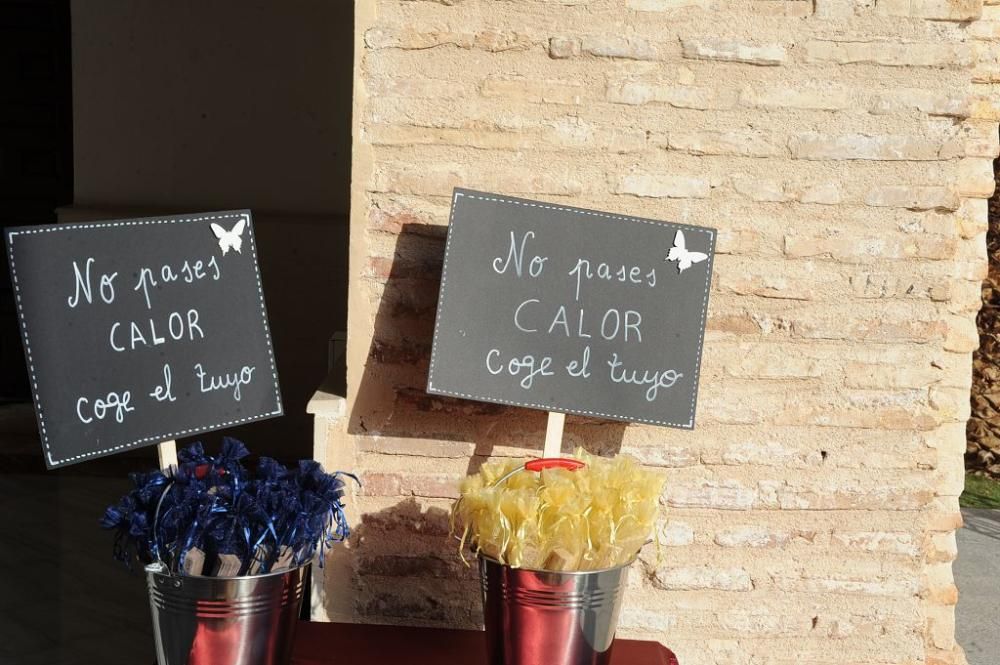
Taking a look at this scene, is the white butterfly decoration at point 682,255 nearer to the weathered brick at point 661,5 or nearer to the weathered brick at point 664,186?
the weathered brick at point 664,186

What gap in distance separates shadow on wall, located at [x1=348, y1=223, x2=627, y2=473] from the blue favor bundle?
0.39m

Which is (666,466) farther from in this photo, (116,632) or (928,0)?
(116,632)

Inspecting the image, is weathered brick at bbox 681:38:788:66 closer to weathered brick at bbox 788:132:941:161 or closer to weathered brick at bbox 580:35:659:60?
weathered brick at bbox 580:35:659:60

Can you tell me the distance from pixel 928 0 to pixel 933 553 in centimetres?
133

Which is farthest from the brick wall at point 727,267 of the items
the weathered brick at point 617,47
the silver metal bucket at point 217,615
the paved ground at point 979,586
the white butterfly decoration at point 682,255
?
the paved ground at point 979,586

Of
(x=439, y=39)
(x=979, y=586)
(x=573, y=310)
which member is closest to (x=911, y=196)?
(x=573, y=310)

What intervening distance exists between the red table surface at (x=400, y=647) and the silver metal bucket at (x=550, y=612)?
0.73 ft

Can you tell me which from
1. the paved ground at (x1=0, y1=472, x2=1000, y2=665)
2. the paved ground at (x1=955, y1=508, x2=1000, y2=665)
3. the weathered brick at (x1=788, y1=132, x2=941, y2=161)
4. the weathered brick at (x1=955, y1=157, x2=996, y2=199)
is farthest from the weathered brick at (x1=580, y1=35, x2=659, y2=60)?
the paved ground at (x1=955, y1=508, x2=1000, y2=665)

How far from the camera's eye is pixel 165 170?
4.91 meters

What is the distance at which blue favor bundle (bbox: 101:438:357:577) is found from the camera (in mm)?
1622

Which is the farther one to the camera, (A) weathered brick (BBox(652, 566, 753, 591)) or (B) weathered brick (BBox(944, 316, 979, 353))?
(B) weathered brick (BBox(944, 316, 979, 353))

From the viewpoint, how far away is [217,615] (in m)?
1.66

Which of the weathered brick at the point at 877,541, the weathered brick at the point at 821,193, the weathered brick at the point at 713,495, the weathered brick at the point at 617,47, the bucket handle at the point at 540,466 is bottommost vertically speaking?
the weathered brick at the point at 877,541

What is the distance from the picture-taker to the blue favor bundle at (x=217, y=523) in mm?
1622
